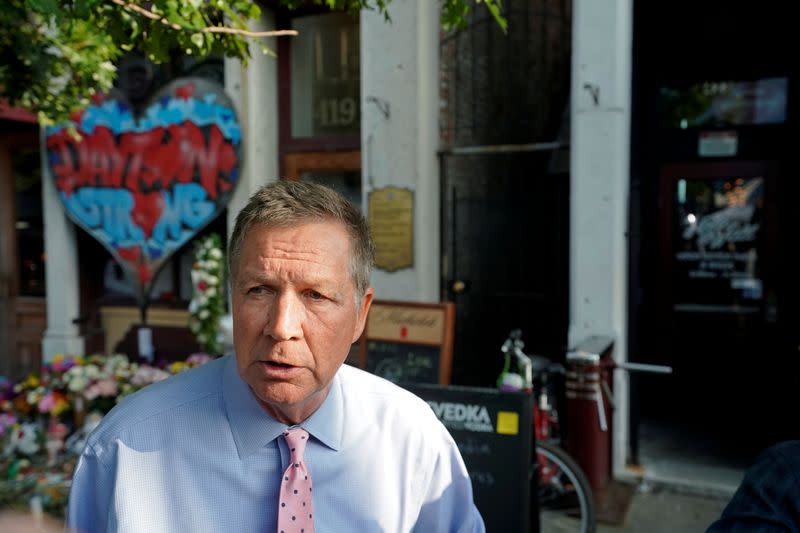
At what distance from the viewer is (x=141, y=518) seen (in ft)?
4.63

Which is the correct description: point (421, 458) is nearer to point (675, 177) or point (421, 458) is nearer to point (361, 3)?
point (361, 3)

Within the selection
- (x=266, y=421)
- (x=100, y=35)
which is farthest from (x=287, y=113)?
(x=266, y=421)

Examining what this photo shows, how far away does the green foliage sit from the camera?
265 cm

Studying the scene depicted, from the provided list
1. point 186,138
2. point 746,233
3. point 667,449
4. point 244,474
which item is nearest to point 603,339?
point 667,449

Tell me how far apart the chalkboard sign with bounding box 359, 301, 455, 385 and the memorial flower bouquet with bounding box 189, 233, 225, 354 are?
1.51 metres

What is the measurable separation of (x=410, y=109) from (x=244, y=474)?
5.00 meters

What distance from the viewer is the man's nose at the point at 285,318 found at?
54.2 inches

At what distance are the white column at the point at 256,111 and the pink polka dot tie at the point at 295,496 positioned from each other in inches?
226

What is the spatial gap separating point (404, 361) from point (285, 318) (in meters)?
3.51

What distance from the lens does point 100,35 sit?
167 inches

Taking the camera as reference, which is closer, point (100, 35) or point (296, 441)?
point (296, 441)

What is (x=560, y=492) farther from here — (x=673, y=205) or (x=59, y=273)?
(x=59, y=273)

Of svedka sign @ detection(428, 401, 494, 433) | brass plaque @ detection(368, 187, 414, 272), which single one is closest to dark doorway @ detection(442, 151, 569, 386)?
brass plaque @ detection(368, 187, 414, 272)

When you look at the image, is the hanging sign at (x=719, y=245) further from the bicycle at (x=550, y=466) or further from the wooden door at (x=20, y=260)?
the wooden door at (x=20, y=260)
